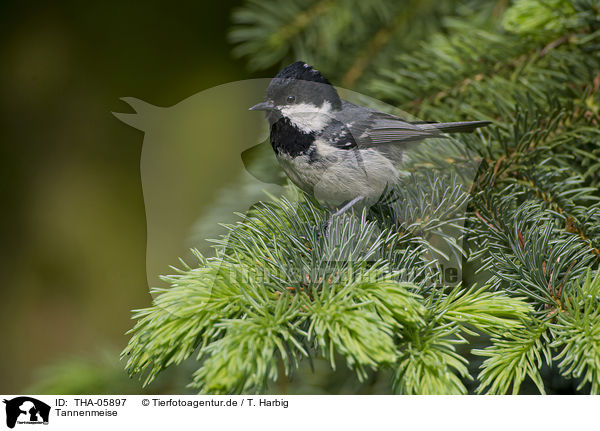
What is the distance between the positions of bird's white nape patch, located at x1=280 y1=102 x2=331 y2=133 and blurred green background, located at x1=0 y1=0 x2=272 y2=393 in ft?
1.88

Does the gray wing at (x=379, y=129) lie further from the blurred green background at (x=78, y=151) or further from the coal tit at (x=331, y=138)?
the blurred green background at (x=78, y=151)

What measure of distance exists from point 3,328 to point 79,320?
0.23 m

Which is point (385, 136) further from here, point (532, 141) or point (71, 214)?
point (71, 214)

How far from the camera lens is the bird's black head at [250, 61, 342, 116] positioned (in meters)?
0.97

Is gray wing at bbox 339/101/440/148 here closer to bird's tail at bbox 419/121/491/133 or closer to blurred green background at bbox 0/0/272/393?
bird's tail at bbox 419/121/491/133

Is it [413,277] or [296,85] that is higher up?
[296,85]

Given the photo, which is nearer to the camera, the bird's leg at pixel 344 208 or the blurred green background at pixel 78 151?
the bird's leg at pixel 344 208

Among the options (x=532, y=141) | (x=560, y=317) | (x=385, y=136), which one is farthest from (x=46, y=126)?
(x=560, y=317)

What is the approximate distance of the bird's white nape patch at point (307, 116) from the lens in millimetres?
992

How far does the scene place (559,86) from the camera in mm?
1057
